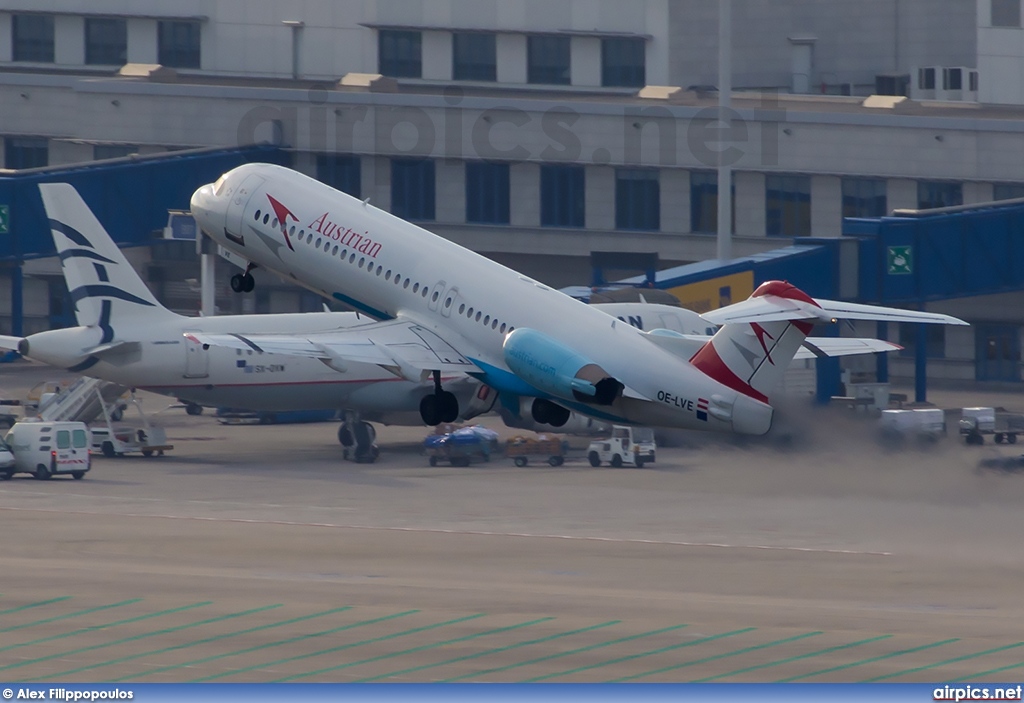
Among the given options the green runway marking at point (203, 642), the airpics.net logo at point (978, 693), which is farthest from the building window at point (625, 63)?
the airpics.net logo at point (978, 693)

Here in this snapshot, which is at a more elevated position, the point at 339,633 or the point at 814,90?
the point at 814,90

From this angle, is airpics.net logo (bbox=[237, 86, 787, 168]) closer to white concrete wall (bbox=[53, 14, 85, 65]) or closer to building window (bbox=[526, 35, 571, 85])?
building window (bbox=[526, 35, 571, 85])

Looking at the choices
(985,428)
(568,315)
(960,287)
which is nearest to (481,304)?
(568,315)

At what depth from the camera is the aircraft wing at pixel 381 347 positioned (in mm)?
59219

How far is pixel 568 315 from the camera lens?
5509 cm

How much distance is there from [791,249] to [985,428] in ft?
54.9

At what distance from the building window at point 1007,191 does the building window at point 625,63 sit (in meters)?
28.1

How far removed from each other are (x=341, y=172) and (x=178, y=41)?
20.8 m

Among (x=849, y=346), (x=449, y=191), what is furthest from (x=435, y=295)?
(x=449, y=191)

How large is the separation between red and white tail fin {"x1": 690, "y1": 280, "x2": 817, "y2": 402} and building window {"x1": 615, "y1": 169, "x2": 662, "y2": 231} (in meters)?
48.2

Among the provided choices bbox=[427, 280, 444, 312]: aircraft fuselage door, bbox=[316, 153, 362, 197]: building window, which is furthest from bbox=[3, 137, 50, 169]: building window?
bbox=[427, 280, 444, 312]: aircraft fuselage door

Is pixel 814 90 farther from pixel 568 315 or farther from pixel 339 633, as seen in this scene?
pixel 339 633

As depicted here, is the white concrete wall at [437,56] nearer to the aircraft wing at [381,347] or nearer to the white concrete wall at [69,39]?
the white concrete wall at [69,39]

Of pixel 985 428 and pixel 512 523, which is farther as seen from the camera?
pixel 985 428
